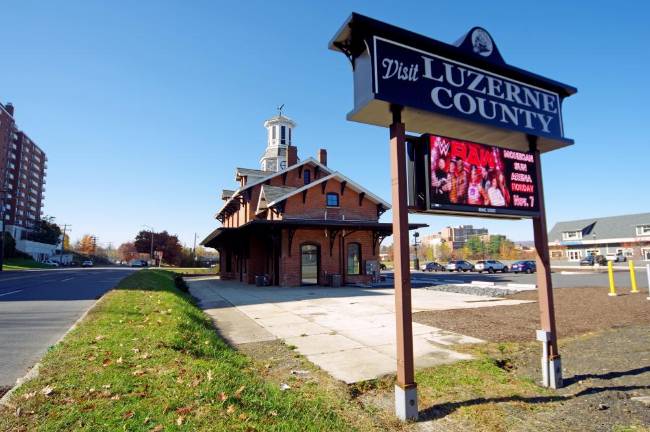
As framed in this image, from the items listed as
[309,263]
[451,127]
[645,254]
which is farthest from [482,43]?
[645,254]

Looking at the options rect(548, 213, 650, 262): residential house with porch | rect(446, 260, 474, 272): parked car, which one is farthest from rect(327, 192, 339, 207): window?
rect(548, 213, 650, 262): residential house with porch

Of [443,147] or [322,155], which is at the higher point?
[322,155]

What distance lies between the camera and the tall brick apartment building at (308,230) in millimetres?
21625

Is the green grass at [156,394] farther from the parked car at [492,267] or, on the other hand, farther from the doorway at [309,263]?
the parked car at [492,267]

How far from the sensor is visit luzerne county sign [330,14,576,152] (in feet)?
13.5

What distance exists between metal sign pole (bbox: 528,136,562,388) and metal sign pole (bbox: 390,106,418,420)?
6.73 feet

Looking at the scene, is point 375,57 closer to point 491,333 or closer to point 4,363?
point 491,333

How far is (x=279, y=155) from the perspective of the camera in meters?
41.2

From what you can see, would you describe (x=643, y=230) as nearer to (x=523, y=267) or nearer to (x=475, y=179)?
(x=523, y=267)

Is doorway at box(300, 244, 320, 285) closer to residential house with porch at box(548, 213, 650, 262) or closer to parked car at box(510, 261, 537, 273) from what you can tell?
parked car at box(510, 261, 537, 273)

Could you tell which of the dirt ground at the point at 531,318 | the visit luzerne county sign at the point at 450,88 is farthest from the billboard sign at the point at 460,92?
the dirt ground at the point at 531,318

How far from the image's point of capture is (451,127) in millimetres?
4906

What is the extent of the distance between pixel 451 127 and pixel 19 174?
114749mm

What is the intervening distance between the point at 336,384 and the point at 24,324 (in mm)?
8525
